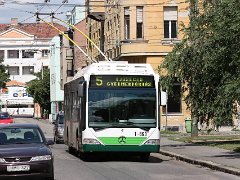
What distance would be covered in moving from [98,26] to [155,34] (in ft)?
54.4

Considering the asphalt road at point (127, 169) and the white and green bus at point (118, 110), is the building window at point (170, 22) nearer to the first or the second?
the asphalt road at point (127, 169)

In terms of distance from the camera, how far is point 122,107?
23781 millimetres

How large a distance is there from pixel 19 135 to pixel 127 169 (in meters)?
4.73

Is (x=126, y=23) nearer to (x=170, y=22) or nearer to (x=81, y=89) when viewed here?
(x=170, y=22)

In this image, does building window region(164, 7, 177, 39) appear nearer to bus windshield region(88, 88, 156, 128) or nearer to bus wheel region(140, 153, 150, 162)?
bus wheel region(140, 153, 150, 162)

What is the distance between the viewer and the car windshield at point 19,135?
1736 cm

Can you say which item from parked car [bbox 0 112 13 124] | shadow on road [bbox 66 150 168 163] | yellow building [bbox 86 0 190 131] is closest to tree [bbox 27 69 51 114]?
parked car [bbox 0 112 13 124]

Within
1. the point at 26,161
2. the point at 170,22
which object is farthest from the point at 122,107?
the point at 170,22

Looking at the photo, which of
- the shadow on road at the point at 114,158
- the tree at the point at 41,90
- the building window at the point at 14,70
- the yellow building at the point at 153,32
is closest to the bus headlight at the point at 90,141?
the shadow on road at the point at 114,158

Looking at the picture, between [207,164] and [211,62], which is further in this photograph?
[211,62]

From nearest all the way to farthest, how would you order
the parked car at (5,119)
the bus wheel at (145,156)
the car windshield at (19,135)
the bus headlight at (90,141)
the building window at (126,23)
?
the car windshield at (19,135)
the bus headlight at (90,141)
the bus wheel at (145,156)
the building window at (126,23)
the parked car at (5,119)

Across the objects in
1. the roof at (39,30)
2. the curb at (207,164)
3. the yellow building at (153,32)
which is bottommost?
the curb at (207,164)

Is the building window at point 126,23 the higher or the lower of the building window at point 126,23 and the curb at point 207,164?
the higher

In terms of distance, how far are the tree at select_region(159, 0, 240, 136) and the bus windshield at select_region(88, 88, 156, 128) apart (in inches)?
105
